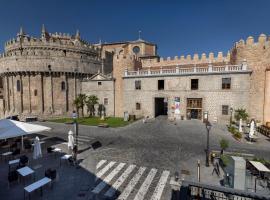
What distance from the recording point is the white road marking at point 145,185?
8039mm

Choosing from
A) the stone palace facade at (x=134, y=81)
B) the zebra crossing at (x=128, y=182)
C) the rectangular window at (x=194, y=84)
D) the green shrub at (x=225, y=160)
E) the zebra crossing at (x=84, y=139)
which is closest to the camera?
the zebra crossing at (x=128, y=182)

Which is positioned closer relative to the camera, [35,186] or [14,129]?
[35,186]

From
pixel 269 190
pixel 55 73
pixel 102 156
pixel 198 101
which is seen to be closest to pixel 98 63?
pixel 55 73

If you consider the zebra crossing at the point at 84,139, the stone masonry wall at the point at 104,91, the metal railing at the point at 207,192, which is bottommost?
the zebra crossing at the point at 84,139

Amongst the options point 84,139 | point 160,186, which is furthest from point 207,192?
point 84,139

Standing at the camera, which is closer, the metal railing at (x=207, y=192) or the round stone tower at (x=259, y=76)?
the metal railing at (x=207, y=192)

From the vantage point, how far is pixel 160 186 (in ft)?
28.9

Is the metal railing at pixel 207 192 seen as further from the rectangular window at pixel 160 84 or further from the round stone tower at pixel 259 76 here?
the rectangular window at pixel 160 84

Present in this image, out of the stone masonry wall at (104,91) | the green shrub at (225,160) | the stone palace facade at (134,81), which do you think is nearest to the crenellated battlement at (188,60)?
the stone palace facade at (134,81)

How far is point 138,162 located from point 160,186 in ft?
10.5

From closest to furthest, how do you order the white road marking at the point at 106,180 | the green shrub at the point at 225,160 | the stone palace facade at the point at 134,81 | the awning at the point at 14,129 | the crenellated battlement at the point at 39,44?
the white road marking at the point at 106,180 → the green shrub at the point at 225,160 → the awning at the point at 14,129 → the stone palace facade at the point at 134,81 → the crenellated battlement at the point at 39,44

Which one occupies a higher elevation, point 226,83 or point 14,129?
point 226,83

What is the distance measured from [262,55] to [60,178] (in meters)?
27.8

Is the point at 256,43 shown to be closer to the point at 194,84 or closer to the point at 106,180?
the point at 194,84
